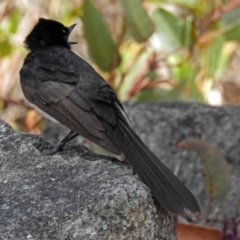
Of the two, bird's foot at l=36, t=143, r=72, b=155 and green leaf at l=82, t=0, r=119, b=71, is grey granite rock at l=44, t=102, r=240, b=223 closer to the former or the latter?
green leaf at l=82, t=0, r=119, b=71

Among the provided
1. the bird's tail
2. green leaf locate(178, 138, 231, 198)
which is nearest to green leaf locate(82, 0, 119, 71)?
green leaf locate(178, 138, 231, 198)

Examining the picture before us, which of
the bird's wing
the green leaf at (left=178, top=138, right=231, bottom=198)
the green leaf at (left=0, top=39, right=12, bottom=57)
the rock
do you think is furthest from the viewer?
the green leaf at (left=0, top=39, right=12, bottom=57)

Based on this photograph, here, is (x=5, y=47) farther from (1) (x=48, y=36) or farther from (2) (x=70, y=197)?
(2) (x=70, y=197)

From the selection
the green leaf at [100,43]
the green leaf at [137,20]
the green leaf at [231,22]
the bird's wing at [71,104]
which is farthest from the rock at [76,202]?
the green leaf at [231,22]

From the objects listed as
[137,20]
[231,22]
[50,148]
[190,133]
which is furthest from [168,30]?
[50,148]

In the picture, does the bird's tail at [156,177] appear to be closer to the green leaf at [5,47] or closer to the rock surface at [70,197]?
the rock surface at [70,197]

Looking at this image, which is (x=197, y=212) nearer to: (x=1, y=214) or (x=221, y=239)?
(x=221, y=239)
